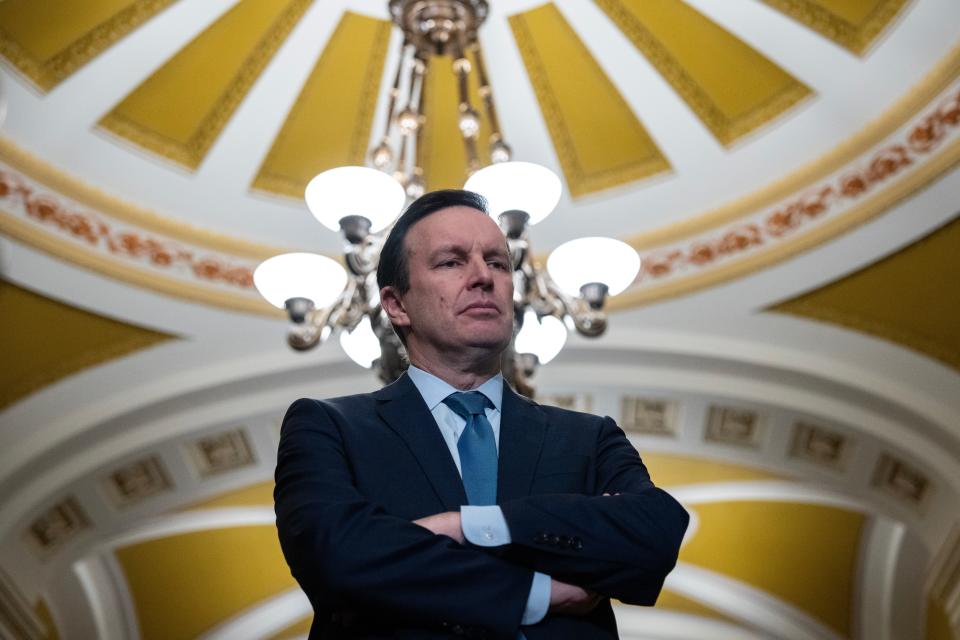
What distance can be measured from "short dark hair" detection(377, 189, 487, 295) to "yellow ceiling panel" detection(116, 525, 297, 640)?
26.8 feet

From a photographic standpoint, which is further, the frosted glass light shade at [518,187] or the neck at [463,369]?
the frosted glass light shade at [518,187]

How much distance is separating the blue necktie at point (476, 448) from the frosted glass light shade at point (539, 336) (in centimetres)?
303

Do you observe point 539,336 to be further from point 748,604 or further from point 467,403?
point 748,604

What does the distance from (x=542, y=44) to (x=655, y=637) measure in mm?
6872

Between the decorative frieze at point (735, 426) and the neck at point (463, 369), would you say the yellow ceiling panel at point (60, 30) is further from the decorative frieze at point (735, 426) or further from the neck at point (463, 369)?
the neck at point (463, 369)

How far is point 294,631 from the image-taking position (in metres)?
10.7

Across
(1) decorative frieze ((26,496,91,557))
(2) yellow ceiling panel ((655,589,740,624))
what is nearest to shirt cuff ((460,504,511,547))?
(1) decorative frieze ((26,496,91,557))

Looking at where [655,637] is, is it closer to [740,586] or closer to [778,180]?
[740,586]

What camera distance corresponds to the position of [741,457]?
8258 millimetres

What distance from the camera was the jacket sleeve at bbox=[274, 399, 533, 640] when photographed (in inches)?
54.2

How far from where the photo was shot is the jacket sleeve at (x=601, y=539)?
4.70 ft

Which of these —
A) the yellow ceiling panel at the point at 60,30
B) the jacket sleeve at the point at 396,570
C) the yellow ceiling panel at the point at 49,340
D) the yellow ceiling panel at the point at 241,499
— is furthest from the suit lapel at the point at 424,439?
the yellow ceiling panel at the point at 241,499

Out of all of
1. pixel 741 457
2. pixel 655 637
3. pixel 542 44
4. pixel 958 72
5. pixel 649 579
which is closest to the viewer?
pixel 649 579

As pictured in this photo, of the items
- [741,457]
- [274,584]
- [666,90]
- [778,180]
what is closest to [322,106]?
[666,90]
